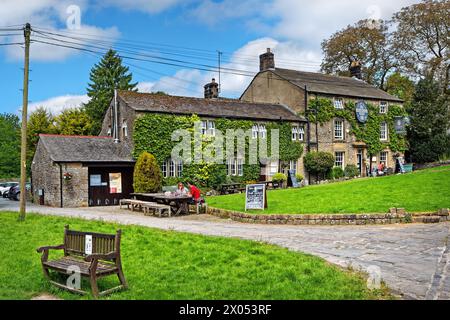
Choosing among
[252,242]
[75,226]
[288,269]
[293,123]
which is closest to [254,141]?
[293,123]

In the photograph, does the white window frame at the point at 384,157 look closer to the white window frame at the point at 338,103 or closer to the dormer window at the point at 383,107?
the dormer window at the point at 383,107

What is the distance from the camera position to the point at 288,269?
8.46 metres

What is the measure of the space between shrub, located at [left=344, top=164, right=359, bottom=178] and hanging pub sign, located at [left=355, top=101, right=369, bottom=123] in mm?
4818

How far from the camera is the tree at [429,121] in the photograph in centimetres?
4238

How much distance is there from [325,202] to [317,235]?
5.97 meters

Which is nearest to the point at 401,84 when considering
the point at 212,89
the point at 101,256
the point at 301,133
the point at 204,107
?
the point at 301,133

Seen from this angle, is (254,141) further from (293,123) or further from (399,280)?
(399,280)

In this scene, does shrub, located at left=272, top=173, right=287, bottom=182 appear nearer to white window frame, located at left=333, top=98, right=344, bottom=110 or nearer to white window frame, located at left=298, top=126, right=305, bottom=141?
white window frame, located at left=298, top=126, right=305, bottom=141

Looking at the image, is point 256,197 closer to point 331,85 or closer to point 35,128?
point 331,85

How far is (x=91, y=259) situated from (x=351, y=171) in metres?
35.6

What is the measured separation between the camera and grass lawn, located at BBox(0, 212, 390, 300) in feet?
23.3

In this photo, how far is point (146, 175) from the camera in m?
28.3

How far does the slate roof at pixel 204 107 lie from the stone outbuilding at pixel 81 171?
362 cm

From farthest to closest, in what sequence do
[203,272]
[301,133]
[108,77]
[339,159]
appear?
1. [108,77]
2. [339,159]
3. [301,133]
4. [203,272]
